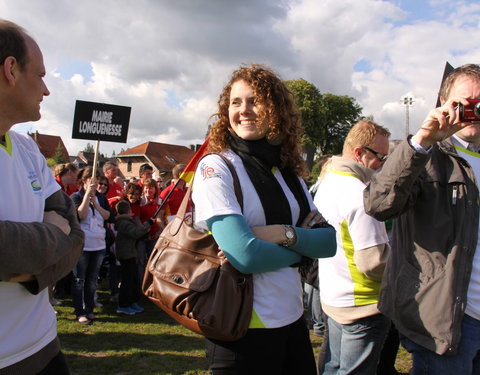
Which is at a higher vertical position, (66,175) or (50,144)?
(50,144)

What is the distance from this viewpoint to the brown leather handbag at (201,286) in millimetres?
1636

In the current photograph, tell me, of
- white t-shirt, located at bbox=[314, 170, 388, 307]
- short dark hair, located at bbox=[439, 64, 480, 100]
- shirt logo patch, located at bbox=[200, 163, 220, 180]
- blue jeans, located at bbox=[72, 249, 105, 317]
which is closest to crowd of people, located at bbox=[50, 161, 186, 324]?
blue jeans, located at bbox=[72, 249, 105, 317]

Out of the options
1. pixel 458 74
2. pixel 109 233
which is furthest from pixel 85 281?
pixel 458 74

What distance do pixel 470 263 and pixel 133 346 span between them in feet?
13.7

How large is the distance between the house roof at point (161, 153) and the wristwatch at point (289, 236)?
49.6 meters

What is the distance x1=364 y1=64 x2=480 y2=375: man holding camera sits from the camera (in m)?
1.74

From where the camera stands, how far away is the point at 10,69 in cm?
147

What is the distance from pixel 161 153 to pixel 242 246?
175 feet

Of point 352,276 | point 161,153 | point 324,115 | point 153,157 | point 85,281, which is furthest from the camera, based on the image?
point 161,153

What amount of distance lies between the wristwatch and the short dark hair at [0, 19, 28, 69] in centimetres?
119

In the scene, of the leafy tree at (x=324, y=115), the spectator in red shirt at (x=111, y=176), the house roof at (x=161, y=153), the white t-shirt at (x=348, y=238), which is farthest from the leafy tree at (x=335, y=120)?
the white t-shirt at (x=348, y=238)

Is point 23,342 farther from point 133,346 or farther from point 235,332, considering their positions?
point 133,346

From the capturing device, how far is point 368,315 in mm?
2521

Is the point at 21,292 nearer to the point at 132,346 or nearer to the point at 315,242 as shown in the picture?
the point at 315,242
